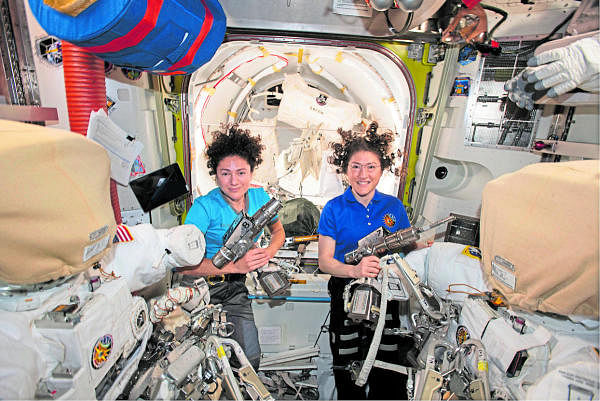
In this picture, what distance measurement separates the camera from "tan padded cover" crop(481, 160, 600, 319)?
0.87m

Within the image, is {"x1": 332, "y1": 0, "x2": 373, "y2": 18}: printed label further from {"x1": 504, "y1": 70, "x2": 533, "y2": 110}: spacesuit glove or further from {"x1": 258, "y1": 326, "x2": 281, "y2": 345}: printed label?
{"x1": 258, "y1": 326, "x2": 281, "y2": 345}: printed label

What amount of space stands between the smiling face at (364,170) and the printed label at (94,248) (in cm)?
184

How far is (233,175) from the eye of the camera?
2334 mm

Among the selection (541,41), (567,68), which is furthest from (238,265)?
(541,41)

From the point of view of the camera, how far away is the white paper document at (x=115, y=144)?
5.90ft

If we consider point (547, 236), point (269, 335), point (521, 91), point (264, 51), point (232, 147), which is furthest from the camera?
point (264, 51)

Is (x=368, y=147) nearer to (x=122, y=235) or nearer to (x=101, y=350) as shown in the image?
(x=122, y=235)

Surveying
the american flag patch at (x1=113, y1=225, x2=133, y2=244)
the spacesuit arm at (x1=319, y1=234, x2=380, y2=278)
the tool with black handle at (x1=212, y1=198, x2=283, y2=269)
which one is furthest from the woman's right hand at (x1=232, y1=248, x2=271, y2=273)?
the american flag patch at (x1=113, y1=225, x2=133, y2=244)

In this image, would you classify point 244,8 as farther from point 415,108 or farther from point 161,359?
point 161,359

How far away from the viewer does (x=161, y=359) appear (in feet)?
4.35

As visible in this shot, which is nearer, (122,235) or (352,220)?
(122,235)

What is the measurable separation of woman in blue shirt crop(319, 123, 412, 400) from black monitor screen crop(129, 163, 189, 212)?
1.55m

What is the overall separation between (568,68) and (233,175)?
2211mm

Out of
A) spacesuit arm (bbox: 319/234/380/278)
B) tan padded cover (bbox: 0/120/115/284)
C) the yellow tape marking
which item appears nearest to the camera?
tan padded cover (bbox: 0/120/115/284)
